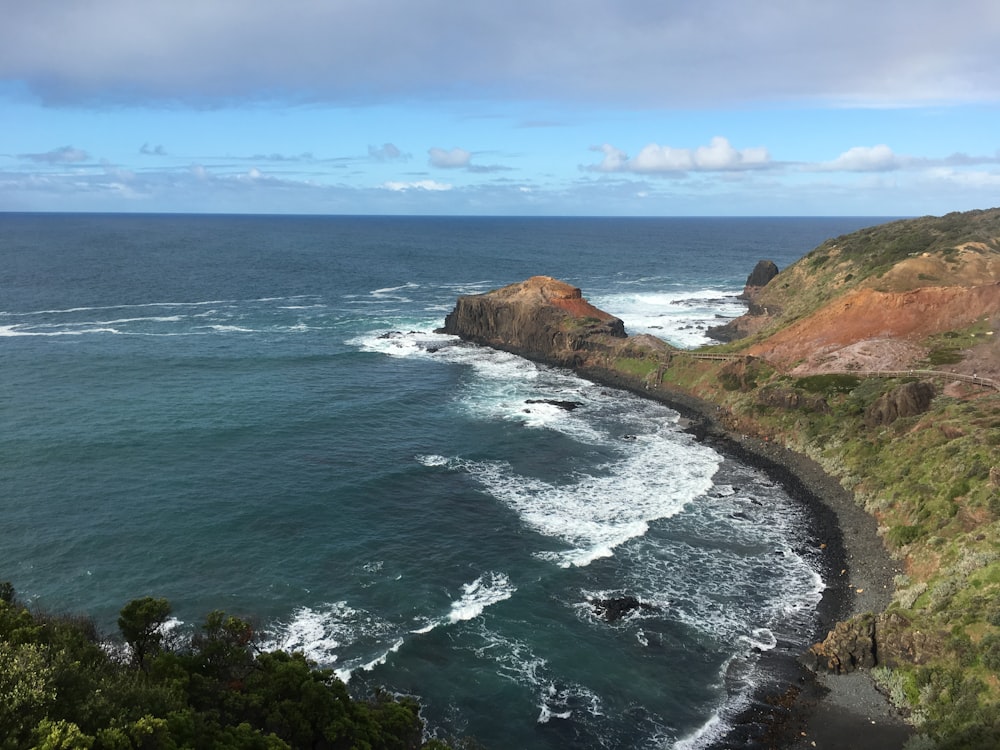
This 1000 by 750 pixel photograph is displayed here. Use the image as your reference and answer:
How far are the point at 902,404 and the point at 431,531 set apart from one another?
168 feet

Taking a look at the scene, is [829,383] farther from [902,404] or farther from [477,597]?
[477,597]

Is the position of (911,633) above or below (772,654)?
above

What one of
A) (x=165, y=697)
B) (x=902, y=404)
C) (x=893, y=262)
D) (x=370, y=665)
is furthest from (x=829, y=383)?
(x=165, y=697)

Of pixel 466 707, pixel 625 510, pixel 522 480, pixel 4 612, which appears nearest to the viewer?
pixel 4 612

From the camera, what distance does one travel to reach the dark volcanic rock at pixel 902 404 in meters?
75.1

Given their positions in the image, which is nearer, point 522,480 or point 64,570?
point 64,570

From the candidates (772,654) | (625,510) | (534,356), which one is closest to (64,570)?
(625,510)

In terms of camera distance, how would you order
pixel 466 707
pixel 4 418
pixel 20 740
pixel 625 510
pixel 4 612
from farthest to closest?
pixel 4 418
pixel 625 510
pixel 466 707
pixel 4 612
pixel 20 740

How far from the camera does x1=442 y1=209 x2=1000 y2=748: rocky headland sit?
138 feet

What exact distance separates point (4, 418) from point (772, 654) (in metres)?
84.9

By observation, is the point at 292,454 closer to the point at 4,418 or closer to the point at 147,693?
the point at 4,418

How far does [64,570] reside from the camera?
5403 centimetres

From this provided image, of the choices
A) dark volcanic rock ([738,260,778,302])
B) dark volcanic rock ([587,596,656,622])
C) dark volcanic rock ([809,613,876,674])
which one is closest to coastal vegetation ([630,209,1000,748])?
dark volcanic rock ([809,613,876,674])

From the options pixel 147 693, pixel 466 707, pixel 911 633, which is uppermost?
pixel 147 693
